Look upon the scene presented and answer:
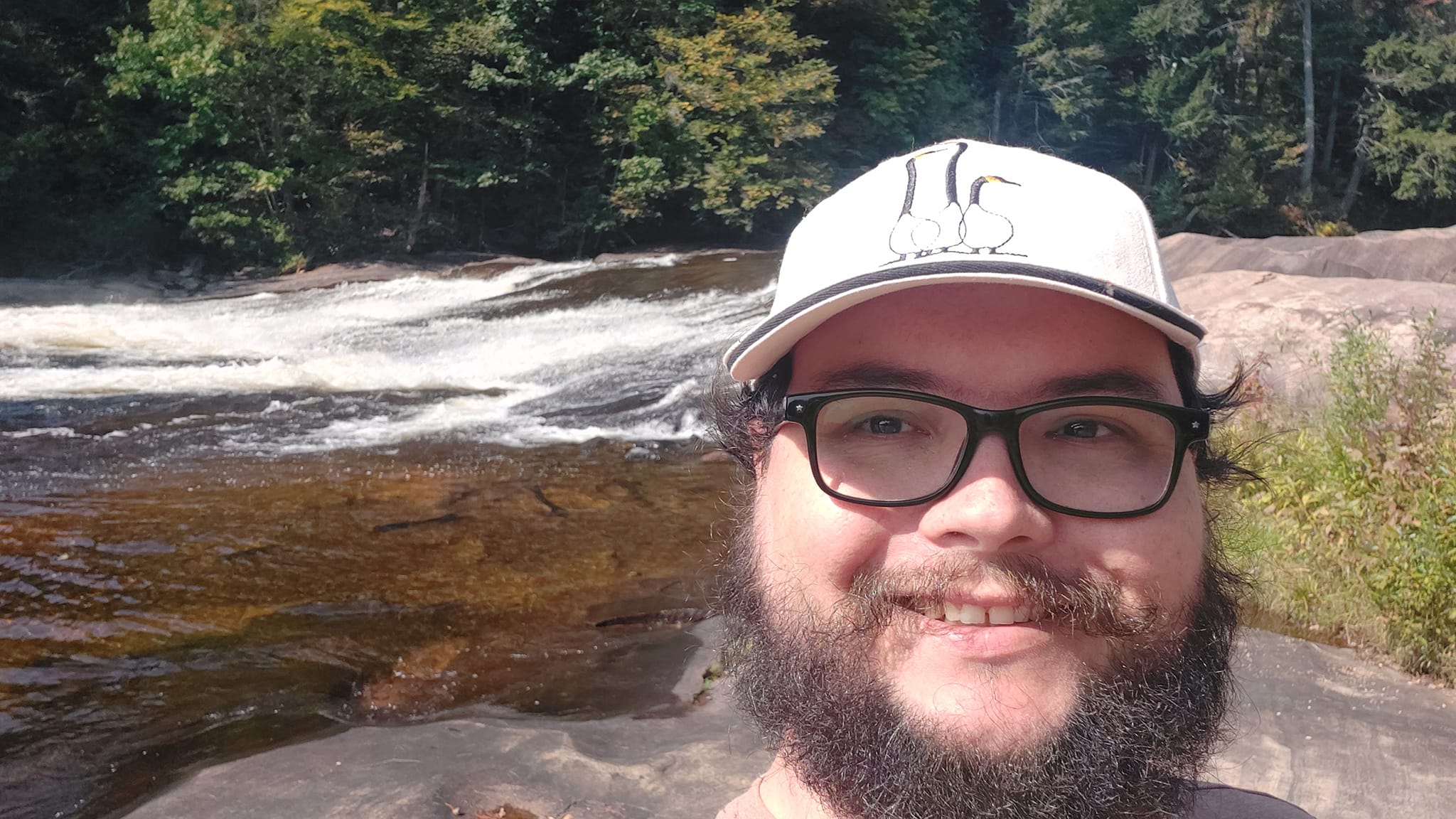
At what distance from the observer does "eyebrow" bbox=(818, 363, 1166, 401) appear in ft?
3.79

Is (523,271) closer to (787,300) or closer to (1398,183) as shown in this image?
(787,300)

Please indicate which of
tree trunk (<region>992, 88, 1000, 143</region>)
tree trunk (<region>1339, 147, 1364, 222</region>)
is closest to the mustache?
tree trunk (<region>1339, 147, 1364, 222</region>)

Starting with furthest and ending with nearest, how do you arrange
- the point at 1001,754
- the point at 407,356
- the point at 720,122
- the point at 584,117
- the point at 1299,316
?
the point at 584,117
the point at 720,122
the point at 407,356
the point at 1299,316
the point at 1001,754

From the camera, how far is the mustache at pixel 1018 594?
109cm

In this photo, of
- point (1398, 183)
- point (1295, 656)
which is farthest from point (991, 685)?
point (1398, 183)

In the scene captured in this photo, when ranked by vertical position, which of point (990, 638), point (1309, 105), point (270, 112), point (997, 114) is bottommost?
point (990, 638)

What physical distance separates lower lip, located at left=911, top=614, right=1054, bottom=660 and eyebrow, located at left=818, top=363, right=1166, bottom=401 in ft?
0.85

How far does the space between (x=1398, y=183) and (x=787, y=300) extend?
2750cm

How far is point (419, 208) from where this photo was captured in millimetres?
17156

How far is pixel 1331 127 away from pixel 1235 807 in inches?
1082

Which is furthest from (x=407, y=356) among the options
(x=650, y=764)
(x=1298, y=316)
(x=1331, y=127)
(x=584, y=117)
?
(x=1331, y=127)

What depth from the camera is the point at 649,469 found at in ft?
23.7

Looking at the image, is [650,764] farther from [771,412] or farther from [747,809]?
[771,412]

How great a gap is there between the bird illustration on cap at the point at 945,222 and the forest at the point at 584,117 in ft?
53.0
